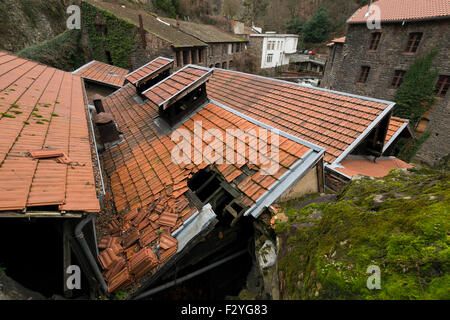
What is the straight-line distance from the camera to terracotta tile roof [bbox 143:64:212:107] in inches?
247

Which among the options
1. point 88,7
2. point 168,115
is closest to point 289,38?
point 88,7

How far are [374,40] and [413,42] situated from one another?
313 cm

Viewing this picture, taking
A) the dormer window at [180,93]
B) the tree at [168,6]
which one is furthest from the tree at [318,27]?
the dormer window at [180,93]

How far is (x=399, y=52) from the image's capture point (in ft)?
58.5

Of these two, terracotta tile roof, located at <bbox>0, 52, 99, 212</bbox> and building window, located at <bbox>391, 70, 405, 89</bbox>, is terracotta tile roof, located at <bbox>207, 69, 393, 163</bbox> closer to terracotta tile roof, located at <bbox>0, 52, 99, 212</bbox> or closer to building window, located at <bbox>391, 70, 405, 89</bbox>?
terracotta tile roof, located at <bbox>0, 52, 99, 212</bbox>

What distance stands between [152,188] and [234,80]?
28.7 feet

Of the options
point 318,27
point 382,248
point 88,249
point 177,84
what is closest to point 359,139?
point 382,248

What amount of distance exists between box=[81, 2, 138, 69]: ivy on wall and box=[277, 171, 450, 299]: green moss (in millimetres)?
22950

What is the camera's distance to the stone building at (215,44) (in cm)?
2738

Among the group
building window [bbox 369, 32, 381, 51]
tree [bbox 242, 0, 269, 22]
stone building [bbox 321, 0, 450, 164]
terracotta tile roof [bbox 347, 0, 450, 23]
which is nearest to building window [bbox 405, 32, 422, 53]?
stone building [bbox 321, 0, 450, 164]
